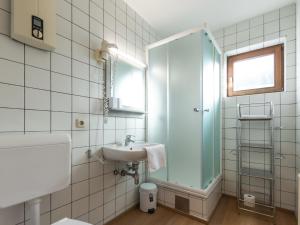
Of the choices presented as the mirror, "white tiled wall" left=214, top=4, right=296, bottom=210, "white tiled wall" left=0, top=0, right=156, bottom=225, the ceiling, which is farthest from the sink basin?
the ceiling

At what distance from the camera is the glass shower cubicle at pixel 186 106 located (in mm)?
1839

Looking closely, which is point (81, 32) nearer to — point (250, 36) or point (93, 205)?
point (93, 205)

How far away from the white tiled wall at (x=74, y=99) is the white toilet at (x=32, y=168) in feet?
0.72

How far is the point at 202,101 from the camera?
1.82 metres

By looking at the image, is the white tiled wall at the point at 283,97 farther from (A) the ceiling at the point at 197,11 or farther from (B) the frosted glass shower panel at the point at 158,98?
(B) the frosted glass shower panel at the point at 158,98

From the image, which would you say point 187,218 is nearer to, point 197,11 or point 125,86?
point 125,86

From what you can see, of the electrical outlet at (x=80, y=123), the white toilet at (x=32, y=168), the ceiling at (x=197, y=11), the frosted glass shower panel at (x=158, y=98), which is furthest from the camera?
the frosted glass shower panel at (x=158, y=98)

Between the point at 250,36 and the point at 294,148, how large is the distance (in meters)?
1.48

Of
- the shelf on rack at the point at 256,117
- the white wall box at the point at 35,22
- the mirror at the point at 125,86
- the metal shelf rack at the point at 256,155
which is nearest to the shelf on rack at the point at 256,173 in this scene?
the metal shelf rack at the point at 256,155

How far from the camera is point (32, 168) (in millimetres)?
950

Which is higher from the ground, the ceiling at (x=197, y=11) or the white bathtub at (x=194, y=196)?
the ceiling at (x=197, y=11)

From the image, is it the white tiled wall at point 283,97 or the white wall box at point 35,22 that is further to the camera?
the white tiled wall at point 283,97

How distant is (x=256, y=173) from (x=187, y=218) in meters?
0.99

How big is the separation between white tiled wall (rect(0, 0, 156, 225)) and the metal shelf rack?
1387 millimetres
